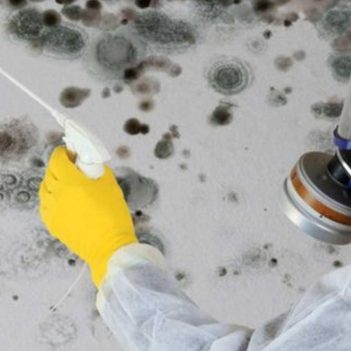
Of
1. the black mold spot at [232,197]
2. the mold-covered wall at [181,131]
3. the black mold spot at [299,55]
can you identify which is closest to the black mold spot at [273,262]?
the mold-covered wall at [181,131]

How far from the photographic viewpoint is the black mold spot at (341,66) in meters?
1.72

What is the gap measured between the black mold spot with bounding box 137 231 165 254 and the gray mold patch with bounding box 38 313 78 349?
0.21 meters

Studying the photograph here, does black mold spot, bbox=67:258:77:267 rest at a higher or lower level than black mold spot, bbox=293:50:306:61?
lower

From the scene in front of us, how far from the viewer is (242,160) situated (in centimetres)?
161

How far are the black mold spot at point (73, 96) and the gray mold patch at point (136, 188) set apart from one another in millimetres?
185

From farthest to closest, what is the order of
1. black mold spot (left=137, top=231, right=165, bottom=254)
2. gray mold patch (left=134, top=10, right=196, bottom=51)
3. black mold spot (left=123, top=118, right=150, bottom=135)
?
1. gray mold patch (left=134, top=10, right=196, bottom=51)
2. black mold spot (left=123, top=118, right=150, bottom=135)
3. black mold spot (left=137, top=231, right=165, bottom=254)

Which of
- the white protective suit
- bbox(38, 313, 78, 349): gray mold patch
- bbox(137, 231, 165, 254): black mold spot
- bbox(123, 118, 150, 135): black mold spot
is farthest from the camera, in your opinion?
bbox(123, 118, 150, 135): black mold spot

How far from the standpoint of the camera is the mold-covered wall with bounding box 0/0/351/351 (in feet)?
4.84

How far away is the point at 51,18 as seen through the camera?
174 centimetres

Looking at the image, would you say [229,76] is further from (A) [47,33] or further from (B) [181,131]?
(A) [47,33]

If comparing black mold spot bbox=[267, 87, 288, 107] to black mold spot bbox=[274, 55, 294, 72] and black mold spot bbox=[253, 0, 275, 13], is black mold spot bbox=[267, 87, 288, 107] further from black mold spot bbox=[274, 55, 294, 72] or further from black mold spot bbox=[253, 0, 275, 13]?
black mold spot bbox=[253, 0, 275, 13]

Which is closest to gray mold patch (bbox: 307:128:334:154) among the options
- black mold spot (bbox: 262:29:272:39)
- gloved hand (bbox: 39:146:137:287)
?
black mold spot (bbox: 262:29:272:39)

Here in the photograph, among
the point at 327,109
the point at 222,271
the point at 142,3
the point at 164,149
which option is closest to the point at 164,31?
the point at 142,3

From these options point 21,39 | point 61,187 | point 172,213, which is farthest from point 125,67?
point 61,187
